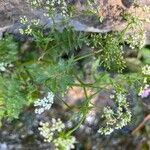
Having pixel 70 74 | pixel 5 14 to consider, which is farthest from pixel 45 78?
pixel 5 14

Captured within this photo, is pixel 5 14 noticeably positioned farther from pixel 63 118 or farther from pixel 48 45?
pixel 63 118

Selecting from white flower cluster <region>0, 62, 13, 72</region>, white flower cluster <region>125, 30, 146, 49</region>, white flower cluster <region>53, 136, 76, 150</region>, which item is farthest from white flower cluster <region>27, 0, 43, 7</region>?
white flower cluster <region>53, 136, 76, 150</region>

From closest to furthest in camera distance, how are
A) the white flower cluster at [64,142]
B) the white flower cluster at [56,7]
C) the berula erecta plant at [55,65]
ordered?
the white flower cluster at [64,142]
the berula erecta plant at [55,65]
the white flower cluster at [56,7]

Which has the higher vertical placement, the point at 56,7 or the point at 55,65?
the point at 56,7

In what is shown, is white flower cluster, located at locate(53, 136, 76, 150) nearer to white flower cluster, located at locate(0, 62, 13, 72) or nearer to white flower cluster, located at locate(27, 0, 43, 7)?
white flower cluster, located at locate(0, 62, 13, 72)

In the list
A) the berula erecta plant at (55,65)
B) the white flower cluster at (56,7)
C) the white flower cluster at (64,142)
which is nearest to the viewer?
the white flower cluster at (64,142)

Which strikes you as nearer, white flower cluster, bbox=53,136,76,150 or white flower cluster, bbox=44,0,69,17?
white flower cluster, bbox=53,136,76,150

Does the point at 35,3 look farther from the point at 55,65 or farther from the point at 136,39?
the point at 136,39

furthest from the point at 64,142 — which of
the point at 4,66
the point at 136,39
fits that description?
the point at 136,39

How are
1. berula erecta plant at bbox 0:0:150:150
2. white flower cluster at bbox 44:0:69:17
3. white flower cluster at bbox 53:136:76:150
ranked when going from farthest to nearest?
white flower cluster at bbox 44:0:69:17 → berula erecta plant at bbox 0:0:150:150 → white flower cluster at bbox 53:136:76:150

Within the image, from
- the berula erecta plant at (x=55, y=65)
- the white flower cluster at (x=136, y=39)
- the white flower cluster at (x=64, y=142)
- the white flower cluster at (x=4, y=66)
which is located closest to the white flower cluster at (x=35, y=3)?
the berula erecta plant at (x=55, y=65)

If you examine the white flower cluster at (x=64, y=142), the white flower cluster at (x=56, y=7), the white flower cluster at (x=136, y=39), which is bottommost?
the white flower cluster at (x=64, y=142)

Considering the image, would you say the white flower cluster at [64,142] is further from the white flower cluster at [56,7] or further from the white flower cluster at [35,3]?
the white flower cluster at [35,3]
